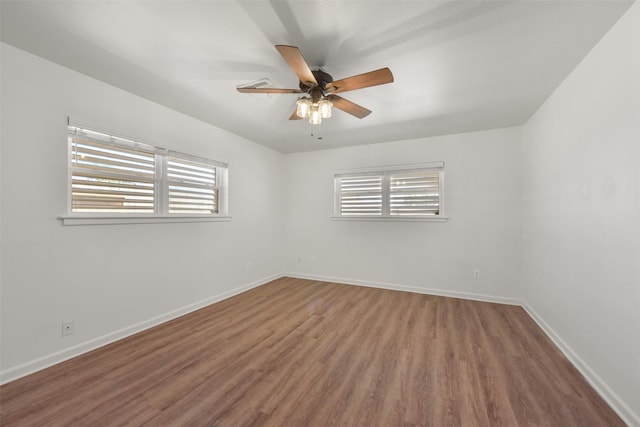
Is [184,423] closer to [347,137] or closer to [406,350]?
[406,350]

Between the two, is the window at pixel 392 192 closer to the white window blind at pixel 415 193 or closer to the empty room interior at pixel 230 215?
the white window blind at pixel 415 193

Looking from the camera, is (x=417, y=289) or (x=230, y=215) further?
(x=417, y=289)

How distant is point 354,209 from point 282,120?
2086 mm

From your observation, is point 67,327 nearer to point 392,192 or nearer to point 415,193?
point 392,192

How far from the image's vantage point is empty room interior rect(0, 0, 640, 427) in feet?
5.17

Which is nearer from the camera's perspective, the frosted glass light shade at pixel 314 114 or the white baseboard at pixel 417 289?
the frosted glass light shade at pixel 314 114

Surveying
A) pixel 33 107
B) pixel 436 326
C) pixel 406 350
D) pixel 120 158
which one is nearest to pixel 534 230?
pixel 436 326

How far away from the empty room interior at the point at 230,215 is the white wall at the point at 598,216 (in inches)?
0.7

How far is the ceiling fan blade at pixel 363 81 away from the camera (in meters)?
1.67

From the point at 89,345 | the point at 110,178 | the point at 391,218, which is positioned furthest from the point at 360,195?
the point at 89,345

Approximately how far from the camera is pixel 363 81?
1797 millimetres

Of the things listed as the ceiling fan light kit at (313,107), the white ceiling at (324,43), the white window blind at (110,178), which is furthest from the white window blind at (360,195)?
the white window blind at (110,178)

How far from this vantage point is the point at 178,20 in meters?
1.62

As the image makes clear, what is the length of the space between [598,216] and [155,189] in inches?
163
